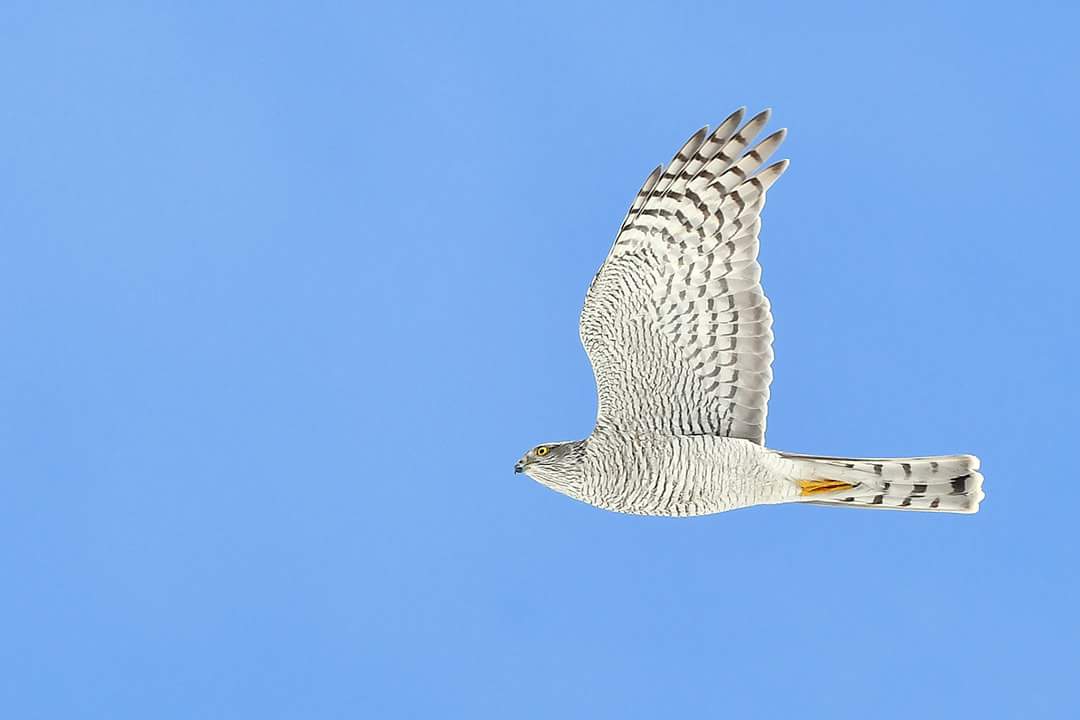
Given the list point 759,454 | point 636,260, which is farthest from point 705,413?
point 636,260

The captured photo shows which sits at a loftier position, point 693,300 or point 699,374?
point 693,300

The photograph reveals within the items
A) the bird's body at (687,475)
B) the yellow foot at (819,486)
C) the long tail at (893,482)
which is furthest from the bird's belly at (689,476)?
the long tail at (893,482)

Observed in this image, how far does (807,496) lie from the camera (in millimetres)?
11383

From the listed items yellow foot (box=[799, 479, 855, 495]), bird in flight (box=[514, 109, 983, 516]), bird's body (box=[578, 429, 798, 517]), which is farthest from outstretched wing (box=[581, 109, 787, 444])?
yellow foot (box=[799, 479, 855, 495])

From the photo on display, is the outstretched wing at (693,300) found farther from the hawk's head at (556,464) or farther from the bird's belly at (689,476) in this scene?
the hawk's head at (556,464)

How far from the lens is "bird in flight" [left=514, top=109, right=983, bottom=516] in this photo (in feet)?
36.1

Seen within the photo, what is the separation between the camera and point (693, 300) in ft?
36.4

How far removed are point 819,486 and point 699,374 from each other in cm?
126

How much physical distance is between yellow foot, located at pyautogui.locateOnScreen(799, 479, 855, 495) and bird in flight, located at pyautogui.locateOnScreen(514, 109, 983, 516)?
0.04 ft

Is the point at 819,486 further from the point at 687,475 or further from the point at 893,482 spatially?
the point at 687,475

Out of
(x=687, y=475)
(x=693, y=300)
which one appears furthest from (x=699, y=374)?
(x=687, y=475)

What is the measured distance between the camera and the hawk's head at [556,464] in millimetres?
11586

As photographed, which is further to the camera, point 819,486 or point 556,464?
point 556,464

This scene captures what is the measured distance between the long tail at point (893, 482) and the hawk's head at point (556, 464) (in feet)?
5.24
